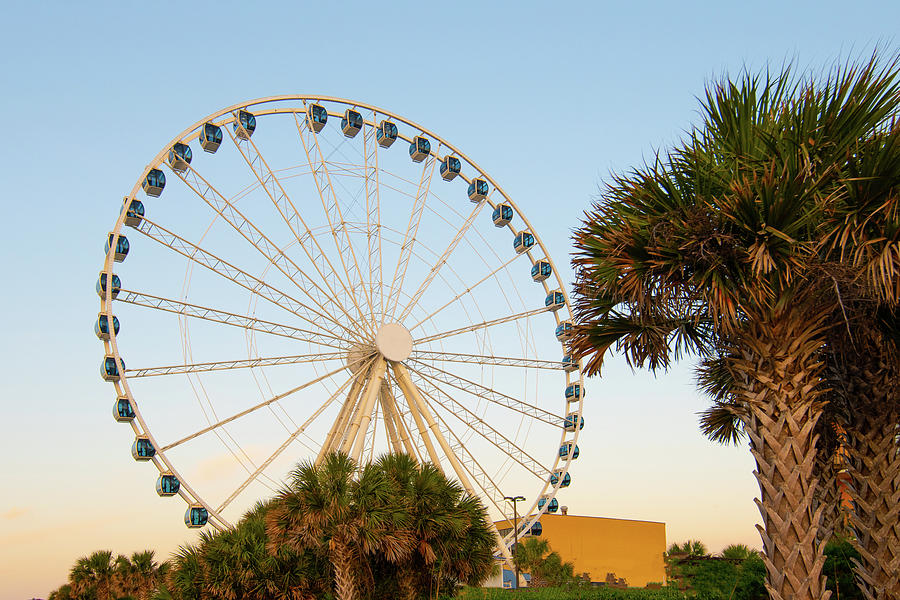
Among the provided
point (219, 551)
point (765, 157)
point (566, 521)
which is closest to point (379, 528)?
point (219, 551)

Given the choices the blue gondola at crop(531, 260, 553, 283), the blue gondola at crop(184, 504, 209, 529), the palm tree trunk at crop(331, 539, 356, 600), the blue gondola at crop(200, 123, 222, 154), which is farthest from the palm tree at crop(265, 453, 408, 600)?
the blue gondola at crop(531, 260, 553, 283)

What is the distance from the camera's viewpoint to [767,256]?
8.24 meters

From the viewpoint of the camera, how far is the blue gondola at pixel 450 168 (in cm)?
3147

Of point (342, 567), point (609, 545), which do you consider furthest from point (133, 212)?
point (609, 545)

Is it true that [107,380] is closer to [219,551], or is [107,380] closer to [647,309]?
[219,551]

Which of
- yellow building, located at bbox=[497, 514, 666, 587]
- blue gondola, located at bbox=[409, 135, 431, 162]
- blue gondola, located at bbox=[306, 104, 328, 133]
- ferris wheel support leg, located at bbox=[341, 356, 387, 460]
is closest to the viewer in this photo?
ferris wheel support leg, located at bbox=[341, 356, 387, 460]

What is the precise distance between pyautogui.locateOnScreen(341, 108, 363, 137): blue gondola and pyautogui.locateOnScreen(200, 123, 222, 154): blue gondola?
178 inches

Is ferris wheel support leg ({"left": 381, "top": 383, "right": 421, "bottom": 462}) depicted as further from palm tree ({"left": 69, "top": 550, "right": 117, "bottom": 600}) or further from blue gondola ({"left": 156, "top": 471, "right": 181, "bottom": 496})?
palm tree ({"left": 69, "top": 550, "right": 117, "bottom": 600})

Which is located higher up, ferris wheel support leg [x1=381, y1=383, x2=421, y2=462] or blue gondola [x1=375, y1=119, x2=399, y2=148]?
blue gondola [x1=375, y1=119, x2=399, y2=148]

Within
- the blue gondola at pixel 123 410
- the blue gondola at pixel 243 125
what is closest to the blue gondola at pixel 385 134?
the blue gondola at pixel 243 125

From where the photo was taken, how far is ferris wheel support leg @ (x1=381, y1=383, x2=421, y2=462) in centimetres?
2702

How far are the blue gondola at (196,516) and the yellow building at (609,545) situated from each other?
26.9 m

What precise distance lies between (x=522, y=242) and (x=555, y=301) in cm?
261

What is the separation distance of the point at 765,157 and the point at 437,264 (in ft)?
68.8
